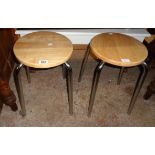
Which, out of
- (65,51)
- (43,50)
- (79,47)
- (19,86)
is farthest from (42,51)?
(79,47)

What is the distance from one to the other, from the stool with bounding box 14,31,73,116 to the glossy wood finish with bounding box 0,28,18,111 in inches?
4.2

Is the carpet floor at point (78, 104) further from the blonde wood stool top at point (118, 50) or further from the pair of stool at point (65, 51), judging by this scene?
the blonde wood stool top at point (118, 50)

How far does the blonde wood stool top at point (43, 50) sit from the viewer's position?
834 mm

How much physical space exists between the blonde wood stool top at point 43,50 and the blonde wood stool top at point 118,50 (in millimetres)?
157

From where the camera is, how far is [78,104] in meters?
1.32

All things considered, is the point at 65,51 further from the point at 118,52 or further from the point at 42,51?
the point at 118,52
